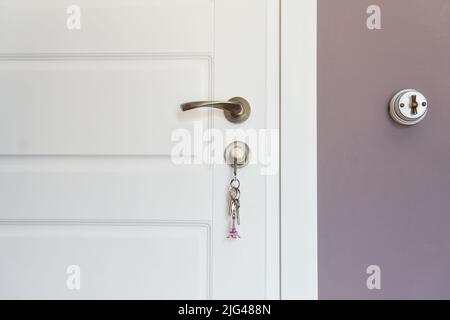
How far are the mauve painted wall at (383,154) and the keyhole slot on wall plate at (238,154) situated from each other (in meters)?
0.14

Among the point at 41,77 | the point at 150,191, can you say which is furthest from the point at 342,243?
the point at 41,77

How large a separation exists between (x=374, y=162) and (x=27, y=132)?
68 cm

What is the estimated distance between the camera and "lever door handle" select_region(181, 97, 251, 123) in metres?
0.56

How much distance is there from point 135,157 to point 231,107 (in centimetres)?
21

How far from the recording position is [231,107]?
57 cm

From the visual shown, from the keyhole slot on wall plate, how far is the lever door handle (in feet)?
0.15

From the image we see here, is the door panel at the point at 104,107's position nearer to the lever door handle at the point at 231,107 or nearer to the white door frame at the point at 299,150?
the lever door handle at the point at 231,107

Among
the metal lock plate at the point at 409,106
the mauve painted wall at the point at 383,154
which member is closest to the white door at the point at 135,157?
the mauve painted wall at the point at 383,154

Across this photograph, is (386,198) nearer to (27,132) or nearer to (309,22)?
(309,22)

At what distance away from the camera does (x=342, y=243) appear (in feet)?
1.88

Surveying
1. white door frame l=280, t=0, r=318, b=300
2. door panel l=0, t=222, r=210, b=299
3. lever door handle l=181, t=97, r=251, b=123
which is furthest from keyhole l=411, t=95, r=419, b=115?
door panel l=0, t=222, r=210, b=299

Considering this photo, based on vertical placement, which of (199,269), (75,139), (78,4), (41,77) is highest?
(78,4)

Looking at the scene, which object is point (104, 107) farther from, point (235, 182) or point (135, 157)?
point (235, 182)

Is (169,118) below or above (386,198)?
above
